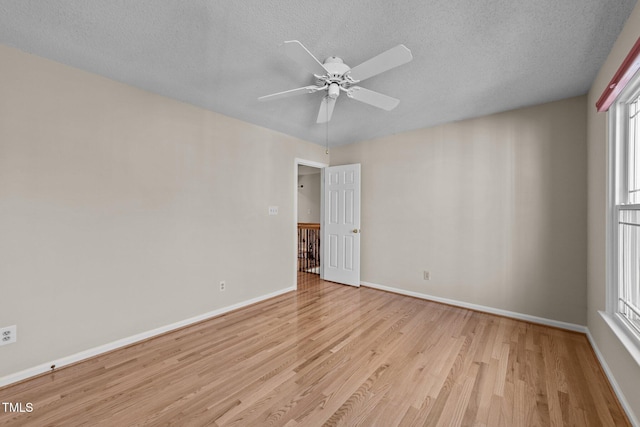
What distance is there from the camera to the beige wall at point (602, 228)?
1583 mm

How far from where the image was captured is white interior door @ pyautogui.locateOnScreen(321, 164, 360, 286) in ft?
14.5

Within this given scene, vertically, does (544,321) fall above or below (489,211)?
below

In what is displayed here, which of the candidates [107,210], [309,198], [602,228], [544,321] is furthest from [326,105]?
[309,198]

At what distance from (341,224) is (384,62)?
3168mm

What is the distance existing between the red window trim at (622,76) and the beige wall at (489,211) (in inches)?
41.1

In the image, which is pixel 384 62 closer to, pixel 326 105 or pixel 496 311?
pixel 326 105

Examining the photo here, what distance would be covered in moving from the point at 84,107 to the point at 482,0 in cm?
304

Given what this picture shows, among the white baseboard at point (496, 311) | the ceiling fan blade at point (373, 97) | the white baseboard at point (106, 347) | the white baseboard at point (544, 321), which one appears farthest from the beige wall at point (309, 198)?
the ceiling fan blade at point (373, 97)

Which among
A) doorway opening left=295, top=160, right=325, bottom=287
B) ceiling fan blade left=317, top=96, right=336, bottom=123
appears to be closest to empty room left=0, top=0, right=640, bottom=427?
ceiling fan blade left=317, top=96, right=336, bottom=123

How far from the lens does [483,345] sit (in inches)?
97.9

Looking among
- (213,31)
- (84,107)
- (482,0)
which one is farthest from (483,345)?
(84,107)

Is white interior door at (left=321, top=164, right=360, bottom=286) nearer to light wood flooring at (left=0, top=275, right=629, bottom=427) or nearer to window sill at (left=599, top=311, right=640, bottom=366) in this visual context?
light wood flooring at (left=0, top=275, right=629, bottom=427)

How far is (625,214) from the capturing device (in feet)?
6.14

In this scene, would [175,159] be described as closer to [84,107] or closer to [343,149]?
[84,107]
